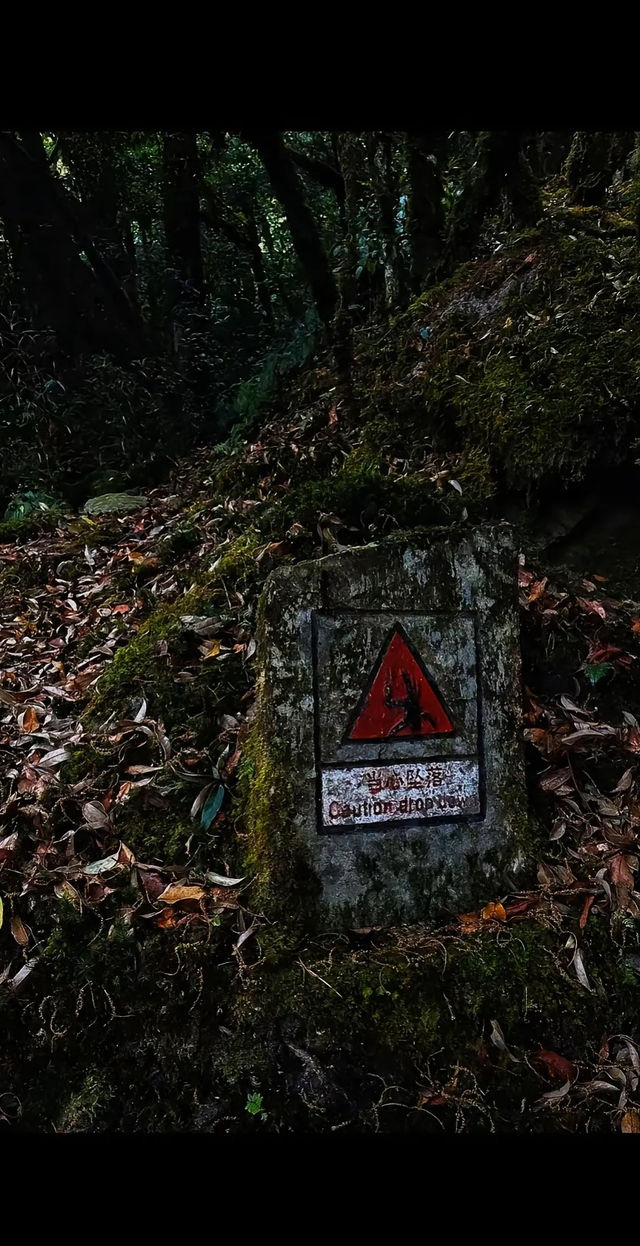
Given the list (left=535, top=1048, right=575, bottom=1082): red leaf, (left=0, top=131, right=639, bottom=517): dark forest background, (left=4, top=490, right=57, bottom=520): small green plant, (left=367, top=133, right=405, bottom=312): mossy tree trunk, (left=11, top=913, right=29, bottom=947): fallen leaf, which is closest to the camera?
(left=535, top=1048, right=575, bottom=1082): red leaf

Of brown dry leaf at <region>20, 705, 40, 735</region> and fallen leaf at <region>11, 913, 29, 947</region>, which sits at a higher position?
brown dry leaf at <region>20, 705, 40, 735</region>

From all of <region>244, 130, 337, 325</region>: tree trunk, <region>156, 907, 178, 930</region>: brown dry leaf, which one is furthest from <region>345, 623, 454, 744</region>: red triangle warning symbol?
<region>244, 130, 337, 325</region>: tree trunk

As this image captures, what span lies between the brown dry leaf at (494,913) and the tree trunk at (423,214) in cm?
537

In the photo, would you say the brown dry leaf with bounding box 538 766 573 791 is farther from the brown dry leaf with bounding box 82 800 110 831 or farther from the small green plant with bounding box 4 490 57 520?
the small green plant with bounding box 4 490 57 520

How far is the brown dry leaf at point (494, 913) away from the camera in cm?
258

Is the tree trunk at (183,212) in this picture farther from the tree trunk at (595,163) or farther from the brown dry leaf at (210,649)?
the brown dry leaf at (210,649)

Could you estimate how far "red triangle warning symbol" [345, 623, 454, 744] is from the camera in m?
2.59

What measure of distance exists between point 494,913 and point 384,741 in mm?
700

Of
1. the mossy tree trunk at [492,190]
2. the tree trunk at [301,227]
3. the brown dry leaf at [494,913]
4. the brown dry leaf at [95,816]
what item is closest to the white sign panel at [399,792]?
the brown dry leaf at [494,913]

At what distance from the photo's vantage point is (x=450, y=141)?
21.2 ft

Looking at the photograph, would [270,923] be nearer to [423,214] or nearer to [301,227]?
[423,214]

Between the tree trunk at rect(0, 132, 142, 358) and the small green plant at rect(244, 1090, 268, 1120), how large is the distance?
27.0ft

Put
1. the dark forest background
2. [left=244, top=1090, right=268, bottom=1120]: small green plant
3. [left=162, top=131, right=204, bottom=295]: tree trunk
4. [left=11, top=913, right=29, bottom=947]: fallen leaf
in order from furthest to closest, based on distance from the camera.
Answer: [left=162, top=131, right=204, bottom=295]: tree trunk < the dark forest background < [left=11, top=913, right=29, bottom=947]: fallen leaf < [left=244, top=1090, right=268, bottom=1120]: small green plant

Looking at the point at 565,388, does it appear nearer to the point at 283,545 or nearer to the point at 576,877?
the point at 283,545
